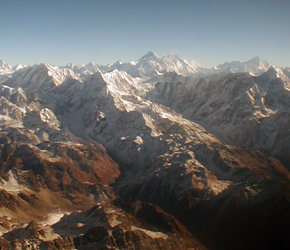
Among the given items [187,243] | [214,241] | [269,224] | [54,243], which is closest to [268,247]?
[269,224]

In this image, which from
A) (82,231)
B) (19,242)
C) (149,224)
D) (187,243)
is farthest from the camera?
(149,224)

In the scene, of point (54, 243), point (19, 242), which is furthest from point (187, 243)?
point (19, 242)

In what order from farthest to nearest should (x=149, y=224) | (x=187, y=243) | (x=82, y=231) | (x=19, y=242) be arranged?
Answer: (x=149, y=224) < (x=187, y=243) < (x=82, y=231) < (x=19, y=242)

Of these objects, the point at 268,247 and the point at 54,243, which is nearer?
the point at 54,243

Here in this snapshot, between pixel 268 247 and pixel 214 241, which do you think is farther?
pixel 214 241

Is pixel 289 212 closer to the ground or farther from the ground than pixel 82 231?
farther from the ground

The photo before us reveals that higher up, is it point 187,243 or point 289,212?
point 289,212

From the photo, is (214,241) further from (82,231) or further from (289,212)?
(82,231)

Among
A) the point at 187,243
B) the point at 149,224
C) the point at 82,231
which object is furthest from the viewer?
the point at 149,224

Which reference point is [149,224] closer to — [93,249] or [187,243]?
[187,243]
